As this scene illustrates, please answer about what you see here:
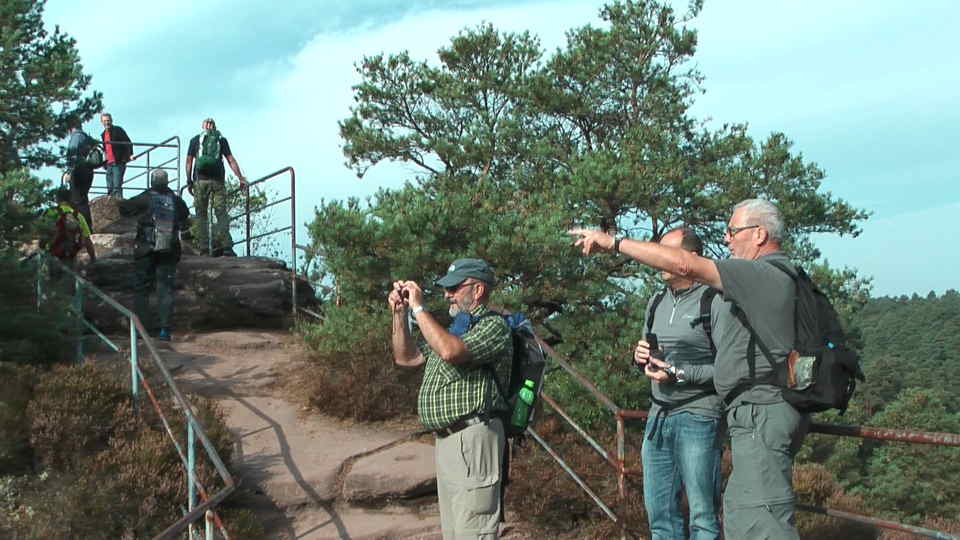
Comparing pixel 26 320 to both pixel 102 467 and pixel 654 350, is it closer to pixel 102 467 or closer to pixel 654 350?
pixel 102 467

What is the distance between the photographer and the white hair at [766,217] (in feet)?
11.6

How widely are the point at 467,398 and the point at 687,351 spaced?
1132 millimetres

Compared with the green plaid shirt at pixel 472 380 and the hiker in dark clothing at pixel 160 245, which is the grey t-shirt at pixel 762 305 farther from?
Answer: the hiker in dark clothing at pixel 160 245

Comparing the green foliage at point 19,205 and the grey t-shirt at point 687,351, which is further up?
the green foliage at point 19,205

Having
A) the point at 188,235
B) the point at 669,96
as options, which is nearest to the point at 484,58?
the point at 669,96

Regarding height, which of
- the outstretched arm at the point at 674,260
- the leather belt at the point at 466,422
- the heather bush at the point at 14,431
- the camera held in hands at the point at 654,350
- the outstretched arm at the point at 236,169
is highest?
the outstretched arm at the point at 236,169

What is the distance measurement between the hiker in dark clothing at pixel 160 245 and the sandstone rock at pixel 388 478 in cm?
417

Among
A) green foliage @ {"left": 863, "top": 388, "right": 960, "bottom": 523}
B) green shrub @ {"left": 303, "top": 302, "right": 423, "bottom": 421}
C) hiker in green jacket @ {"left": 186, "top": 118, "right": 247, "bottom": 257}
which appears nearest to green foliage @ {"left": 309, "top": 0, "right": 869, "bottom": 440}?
green shrub @ {"left": 303, "top": 302, "right": 423, "bottom": 421}

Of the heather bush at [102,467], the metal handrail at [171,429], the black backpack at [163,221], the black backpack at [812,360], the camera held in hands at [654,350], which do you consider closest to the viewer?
the black backpack at [812,360]

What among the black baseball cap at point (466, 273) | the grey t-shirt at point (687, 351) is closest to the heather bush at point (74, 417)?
the black baseball cap at point (466, 273)

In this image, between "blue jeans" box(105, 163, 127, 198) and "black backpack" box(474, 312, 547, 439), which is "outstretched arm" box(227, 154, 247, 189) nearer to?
"blue jeans" box(105, 163, 127, 198)

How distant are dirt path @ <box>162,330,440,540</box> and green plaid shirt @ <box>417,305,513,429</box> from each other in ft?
8.88

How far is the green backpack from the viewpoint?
13266 mm

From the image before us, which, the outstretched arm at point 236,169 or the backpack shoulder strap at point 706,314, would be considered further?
the outstretched arm at point 236,169
